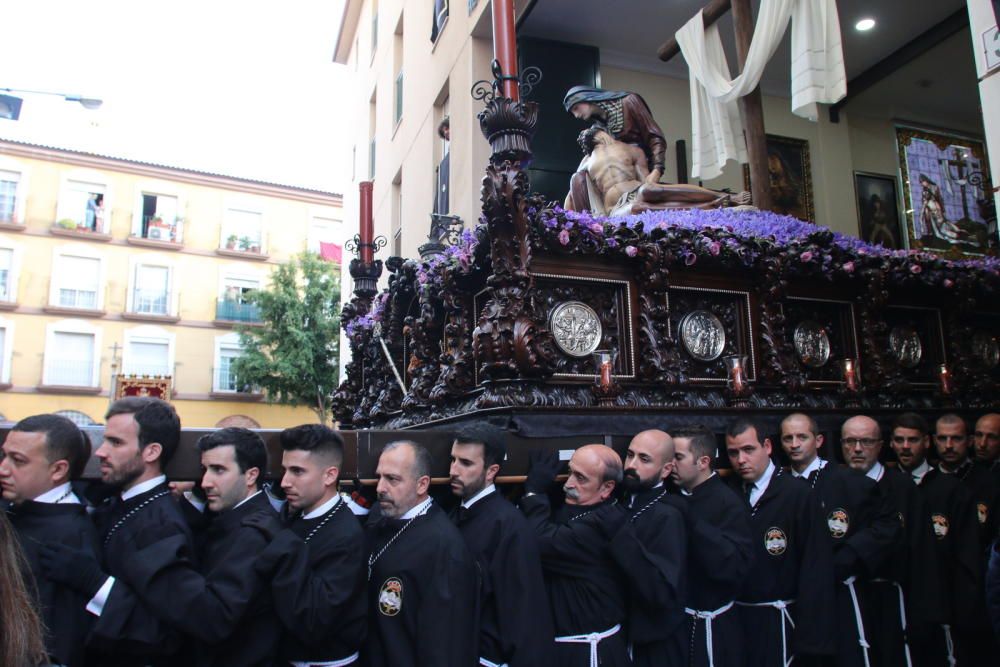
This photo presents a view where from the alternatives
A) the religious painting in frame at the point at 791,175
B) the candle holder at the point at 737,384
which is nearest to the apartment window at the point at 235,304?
the religious painting in frame at the point at 791,175

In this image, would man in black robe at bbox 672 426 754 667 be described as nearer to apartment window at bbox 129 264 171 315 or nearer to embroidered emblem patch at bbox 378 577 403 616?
embroidered emblem patch at bbox 378 577 403 616

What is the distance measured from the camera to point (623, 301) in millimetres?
6020

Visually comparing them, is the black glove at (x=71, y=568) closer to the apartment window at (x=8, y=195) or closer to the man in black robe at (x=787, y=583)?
the man in black robe at (x=787, y=583)

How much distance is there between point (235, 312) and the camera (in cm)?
2956

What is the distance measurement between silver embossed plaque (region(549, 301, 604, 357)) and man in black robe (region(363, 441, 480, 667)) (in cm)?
218

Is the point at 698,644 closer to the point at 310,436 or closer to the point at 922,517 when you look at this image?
the point at 922,517

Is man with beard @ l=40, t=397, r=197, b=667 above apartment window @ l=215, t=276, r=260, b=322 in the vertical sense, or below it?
below

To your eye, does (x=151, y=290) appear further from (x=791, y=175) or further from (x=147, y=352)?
(x=791, y=175)

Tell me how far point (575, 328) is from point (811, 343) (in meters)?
2.31

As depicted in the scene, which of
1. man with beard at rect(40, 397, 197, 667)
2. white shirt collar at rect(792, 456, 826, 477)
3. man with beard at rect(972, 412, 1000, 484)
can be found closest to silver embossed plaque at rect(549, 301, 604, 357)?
white shirt collar at rect(792, 456, 826, 477)

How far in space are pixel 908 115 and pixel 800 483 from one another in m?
13.1

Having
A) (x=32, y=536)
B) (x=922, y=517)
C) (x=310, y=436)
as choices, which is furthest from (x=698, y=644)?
(x=32, y=536)

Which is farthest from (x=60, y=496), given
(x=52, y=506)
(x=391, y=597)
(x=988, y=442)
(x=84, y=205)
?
(x=84, y=205)

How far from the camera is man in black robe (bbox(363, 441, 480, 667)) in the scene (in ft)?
11.0
